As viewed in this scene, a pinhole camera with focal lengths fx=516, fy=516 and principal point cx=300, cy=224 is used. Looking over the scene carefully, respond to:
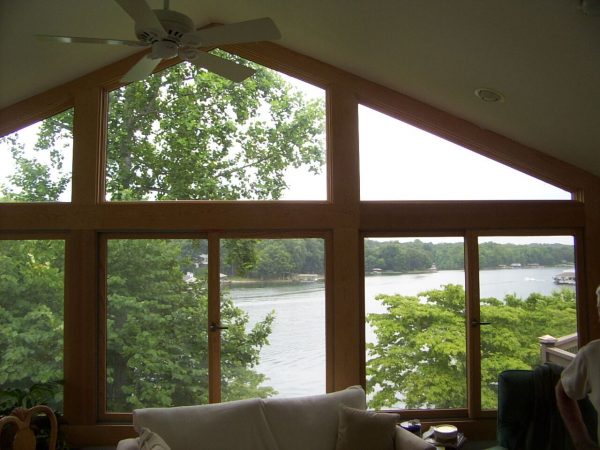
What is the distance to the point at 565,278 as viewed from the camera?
4797mm

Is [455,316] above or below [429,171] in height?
below

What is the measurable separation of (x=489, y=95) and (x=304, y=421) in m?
2.80

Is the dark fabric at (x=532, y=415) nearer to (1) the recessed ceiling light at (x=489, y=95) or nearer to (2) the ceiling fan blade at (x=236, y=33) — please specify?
(1) the recessed ceiling light at (x=489, y=95)

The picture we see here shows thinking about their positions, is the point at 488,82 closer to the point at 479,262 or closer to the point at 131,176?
the point at 479,262

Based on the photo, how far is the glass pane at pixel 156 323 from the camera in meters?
4.56

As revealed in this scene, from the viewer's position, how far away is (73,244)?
178 inches

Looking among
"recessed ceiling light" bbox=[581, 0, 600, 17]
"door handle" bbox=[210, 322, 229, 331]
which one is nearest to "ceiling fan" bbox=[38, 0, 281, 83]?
"recessed ceiling light" bbox=[581, 0, 600, 17]

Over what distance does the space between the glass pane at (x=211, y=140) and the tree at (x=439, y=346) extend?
1365 mm

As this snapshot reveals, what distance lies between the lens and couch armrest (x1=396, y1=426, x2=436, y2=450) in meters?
3.22

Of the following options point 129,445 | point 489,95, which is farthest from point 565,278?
point 129,445

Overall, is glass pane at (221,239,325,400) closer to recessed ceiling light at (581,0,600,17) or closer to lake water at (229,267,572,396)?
lake water at (229,267,572,396)

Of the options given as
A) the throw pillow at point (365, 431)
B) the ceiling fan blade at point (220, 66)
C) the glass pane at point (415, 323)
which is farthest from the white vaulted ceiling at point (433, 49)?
the throw pillow at point (365, 431)

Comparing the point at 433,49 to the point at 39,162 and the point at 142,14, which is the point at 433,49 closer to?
the point at 142,14

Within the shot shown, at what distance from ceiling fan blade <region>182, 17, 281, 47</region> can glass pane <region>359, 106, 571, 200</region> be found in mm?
2380
